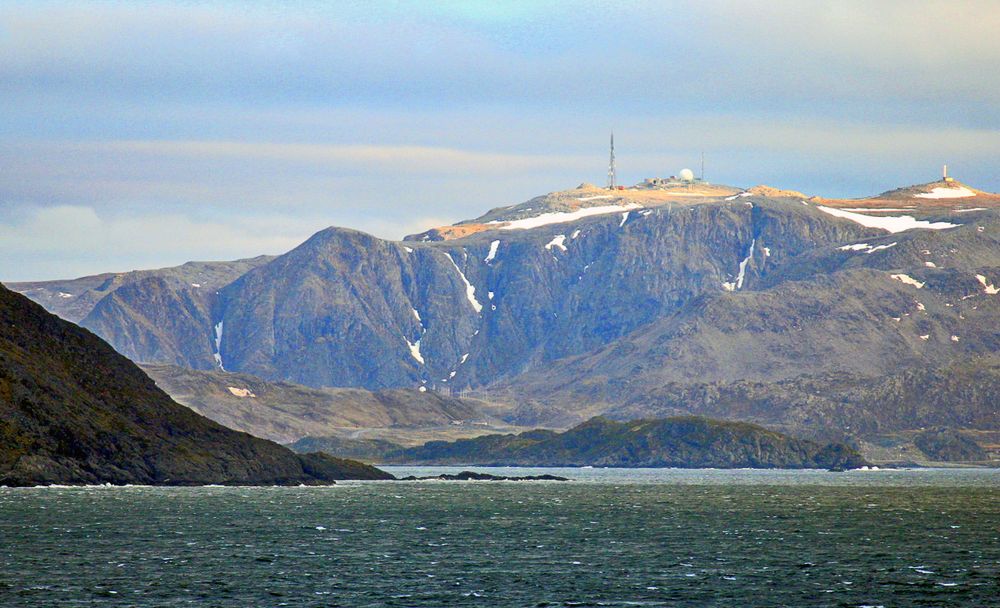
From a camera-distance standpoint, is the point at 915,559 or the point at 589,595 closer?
the point at 589,595

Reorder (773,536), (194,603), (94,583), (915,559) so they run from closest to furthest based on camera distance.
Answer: (194,603) < (94,583) < (915,559) < (773,536)

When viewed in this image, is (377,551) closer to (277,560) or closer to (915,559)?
(277,560)

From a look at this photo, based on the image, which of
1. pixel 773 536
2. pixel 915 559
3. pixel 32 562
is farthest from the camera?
pixel 773 536

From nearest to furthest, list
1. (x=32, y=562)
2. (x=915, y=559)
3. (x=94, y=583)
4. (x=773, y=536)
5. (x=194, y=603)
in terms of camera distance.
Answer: (x=194, y=603) → (x=94, y=583) → (x=32, y=562) → (x=915, y=559) → (x=773, y=536)

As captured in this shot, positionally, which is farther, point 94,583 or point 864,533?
point 864,533

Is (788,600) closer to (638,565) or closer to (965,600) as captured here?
(965,600)

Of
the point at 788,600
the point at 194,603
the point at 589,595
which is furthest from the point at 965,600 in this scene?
the point at 194,603

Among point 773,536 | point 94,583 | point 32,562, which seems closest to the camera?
point 94,583

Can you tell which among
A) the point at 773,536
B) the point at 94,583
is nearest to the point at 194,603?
the point at 94,583

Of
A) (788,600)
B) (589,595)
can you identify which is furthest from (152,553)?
(788,600)
